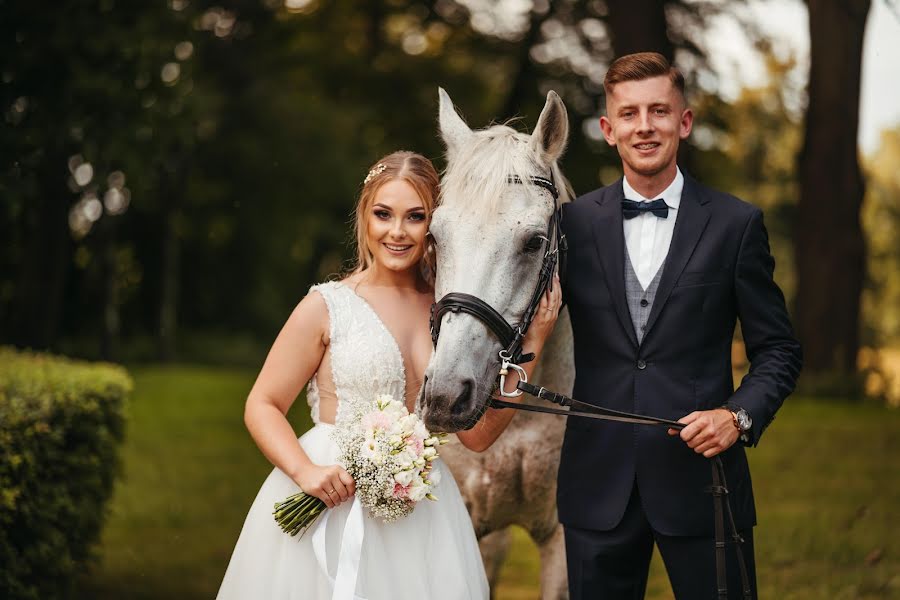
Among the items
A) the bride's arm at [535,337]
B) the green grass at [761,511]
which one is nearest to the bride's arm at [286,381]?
the bride's arm at [535,337]

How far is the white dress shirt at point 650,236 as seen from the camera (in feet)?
9.59

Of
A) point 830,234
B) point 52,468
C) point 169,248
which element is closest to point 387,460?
point 52,468

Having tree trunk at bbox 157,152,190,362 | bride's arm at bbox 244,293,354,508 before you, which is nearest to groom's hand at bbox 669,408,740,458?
bride's arm at bbox 244,293,354,508

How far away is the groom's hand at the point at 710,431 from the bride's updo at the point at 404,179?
3.44ft

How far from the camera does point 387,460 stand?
277cm

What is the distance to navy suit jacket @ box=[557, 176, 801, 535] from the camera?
→ 9.25 ft

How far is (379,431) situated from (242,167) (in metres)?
20.3

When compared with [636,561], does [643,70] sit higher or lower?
higher

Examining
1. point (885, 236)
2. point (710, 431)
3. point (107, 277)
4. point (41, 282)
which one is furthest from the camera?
point (885, 236)

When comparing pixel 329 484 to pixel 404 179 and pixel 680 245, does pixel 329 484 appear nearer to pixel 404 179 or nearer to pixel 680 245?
pixel 404 179

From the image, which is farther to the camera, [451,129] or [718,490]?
[451,129]

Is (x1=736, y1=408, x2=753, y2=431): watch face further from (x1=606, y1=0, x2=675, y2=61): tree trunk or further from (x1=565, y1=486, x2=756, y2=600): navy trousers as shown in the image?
(x1=606, y1=0, x2=675, y2=61): tree trunk

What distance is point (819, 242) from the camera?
1155cm

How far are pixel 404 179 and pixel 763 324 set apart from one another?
127 centimetres
